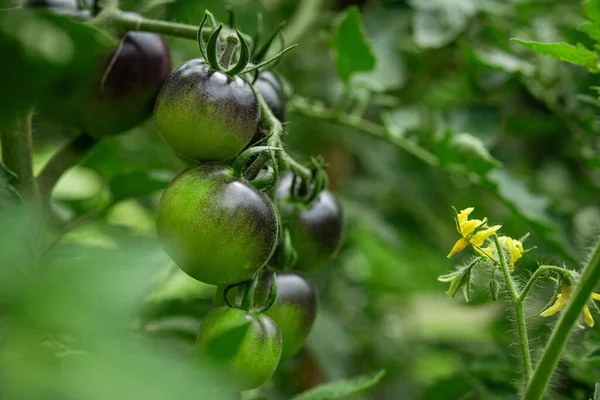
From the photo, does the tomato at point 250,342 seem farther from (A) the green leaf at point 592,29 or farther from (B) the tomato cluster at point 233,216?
(A) the green leaf at point 592,29

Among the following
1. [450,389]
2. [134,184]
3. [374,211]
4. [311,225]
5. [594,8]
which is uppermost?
[594,8]

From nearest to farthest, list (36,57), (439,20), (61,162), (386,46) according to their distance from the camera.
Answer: (36,57) < (61,162) < (439,20) < (386,46)

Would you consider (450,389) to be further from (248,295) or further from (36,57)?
(36,57)

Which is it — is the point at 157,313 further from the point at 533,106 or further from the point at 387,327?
the point at 387,327

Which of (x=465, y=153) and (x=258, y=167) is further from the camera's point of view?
(x=465, y=153)

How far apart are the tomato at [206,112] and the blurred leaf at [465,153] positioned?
0.38 metres

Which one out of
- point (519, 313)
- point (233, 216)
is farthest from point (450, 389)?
point (233, 216)

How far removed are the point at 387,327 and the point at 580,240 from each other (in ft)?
2.39

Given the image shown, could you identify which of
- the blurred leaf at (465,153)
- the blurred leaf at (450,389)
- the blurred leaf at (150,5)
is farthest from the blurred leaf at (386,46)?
the blurred leaf at (450,389)

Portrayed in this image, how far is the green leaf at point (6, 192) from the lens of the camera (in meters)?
0.44

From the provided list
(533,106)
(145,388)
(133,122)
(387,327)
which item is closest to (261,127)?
(133,122)

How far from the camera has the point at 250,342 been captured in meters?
0.47


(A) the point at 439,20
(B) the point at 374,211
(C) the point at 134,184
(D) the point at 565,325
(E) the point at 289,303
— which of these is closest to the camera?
(D) the point at 565,325

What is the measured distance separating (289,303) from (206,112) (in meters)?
0.18
